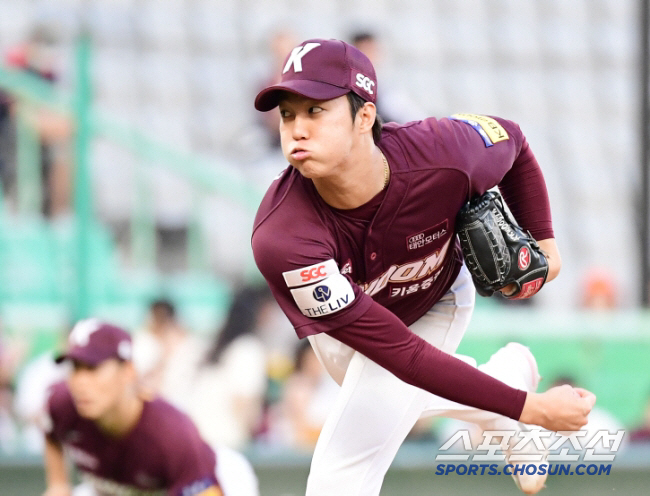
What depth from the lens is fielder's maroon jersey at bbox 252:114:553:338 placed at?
3.39 metres

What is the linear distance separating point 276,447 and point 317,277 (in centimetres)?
319

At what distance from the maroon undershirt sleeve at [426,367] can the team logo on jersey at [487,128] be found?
828 mm

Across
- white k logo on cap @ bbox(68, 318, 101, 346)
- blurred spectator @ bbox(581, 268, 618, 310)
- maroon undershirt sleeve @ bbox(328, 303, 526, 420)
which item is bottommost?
blurred spectator @ bbox(581, 268, 618, 310)

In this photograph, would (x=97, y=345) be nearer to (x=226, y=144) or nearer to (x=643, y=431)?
(x=226, y=144)

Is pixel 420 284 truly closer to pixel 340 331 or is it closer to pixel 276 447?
pixel 340 331

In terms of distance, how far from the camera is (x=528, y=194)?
413 cm

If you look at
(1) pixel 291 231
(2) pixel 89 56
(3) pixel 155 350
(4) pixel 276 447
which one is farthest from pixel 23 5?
(1) pixel 291 231

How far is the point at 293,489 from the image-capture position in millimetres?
6055

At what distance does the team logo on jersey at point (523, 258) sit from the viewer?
3820mm

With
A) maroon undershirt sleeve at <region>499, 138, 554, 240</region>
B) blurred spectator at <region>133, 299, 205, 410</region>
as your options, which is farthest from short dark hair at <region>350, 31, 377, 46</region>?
maroon undershirt sleeve at <region>499, 138, 554, 240</region>

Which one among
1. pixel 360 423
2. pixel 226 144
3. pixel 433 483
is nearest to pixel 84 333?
pixel 360 423

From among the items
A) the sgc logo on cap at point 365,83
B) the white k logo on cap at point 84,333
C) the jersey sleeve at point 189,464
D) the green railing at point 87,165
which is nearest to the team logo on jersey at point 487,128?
the sgc logo on cap at point 365,83

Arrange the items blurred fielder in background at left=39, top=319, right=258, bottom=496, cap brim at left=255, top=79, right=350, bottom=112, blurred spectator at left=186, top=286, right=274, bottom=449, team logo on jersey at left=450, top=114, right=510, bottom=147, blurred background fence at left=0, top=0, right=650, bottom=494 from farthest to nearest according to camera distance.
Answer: blurred background fence at left=0, top=0, right=650, bottom=494, blurred spectator at left=186, top=286, right=274, bottom=449, blurred fielder in background at left=39, top=319, right=258, bottom=496, team logo on jersey at left=450, top=114, right=510, bottom=147, cap brim at left=255, top=79, right=350, bottom=112

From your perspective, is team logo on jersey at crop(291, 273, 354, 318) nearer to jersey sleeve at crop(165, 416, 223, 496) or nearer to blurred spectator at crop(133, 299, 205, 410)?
jersey sleeve at crop(165, 416, 223, 496)
